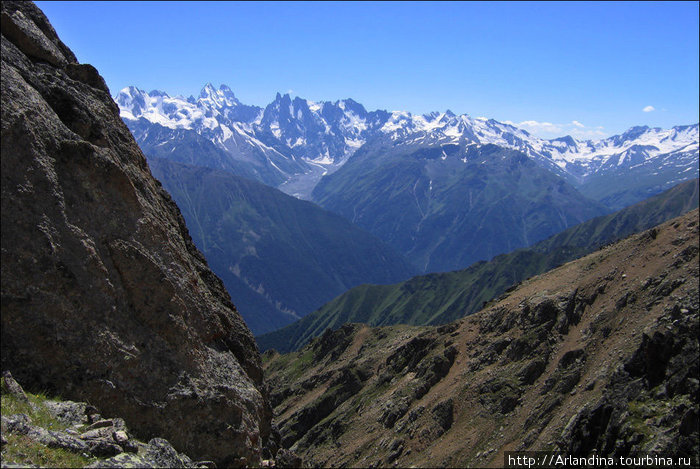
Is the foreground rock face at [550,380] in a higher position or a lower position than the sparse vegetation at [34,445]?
lower

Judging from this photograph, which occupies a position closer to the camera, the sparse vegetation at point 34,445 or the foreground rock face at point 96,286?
the sparse vegetation at point 34,445

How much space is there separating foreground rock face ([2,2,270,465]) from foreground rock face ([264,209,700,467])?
3561 cm

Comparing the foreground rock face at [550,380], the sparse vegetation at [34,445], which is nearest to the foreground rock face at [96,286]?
the sparse vegetation at [34,445]

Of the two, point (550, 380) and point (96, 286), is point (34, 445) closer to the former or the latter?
point (96, 286)

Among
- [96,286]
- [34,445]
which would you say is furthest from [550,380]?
[34,445]

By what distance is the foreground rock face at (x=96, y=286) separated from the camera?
663 inches

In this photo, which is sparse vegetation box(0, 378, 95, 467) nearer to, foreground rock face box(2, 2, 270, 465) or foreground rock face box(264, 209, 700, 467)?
foreground rock face box(2, 2, 270, 465)

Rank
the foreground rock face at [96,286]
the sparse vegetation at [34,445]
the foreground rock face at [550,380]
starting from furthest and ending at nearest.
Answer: the foreground rock face at [550,380] → the foreground rock face at [96,286] → the sparse vegetation at [34,445]

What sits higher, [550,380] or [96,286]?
[96,286]

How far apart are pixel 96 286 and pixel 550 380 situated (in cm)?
5912

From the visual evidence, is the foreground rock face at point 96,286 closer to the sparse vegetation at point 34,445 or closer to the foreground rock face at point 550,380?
the sparse vegetation at point 34,445

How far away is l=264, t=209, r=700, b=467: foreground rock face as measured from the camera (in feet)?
157

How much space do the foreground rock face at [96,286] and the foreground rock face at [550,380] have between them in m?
35.6

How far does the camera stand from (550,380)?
2557 inches
